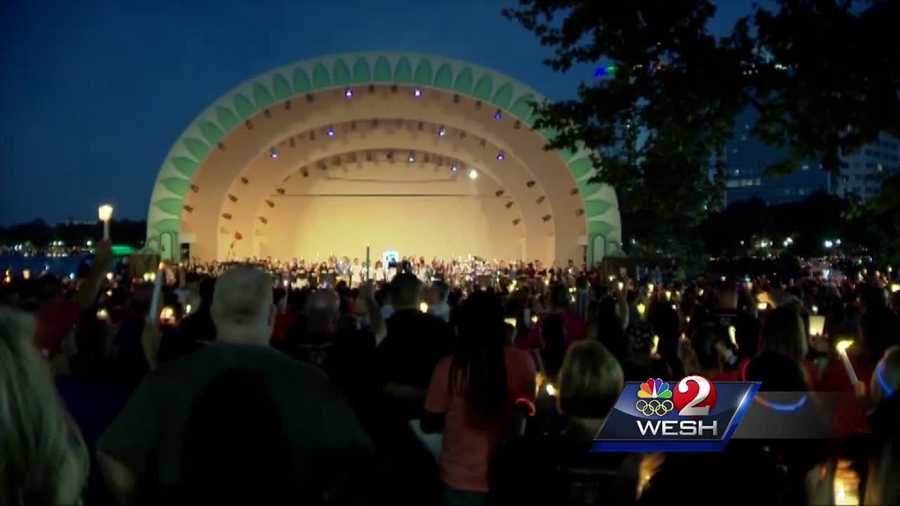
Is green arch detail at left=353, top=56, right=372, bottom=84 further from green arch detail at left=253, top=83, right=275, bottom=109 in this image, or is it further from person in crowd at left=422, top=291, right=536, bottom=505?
person in crowd at left=422, top=291, right=536, bottom=505

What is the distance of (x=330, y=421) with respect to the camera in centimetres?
268

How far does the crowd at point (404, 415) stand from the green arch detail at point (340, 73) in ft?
77.5

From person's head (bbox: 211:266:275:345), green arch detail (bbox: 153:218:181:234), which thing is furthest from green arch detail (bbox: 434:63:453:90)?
person's head (bbox: 211:266:275:345)

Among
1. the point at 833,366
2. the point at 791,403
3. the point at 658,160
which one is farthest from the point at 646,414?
the point at 658,160

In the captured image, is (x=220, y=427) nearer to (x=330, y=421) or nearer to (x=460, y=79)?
(x=330, y=421)

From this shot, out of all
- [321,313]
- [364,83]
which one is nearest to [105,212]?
[321,313]

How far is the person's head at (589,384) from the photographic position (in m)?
3.92

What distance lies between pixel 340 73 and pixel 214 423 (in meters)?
28.6

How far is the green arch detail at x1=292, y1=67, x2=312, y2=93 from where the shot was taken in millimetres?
30203

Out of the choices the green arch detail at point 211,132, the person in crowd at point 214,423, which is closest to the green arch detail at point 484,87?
the green arch detail at point 211,132

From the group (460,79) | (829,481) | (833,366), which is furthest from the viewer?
(460,79)

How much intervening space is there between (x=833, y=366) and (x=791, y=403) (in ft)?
3.46

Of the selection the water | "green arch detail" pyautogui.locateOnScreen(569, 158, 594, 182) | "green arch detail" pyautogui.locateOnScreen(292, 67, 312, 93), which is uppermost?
"green arch detail" pyautogui.locateOnScreen(292, 67, 312, 93)

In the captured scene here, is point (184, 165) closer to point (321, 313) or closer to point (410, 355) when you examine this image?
point (321, 313)
